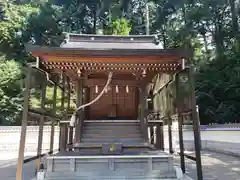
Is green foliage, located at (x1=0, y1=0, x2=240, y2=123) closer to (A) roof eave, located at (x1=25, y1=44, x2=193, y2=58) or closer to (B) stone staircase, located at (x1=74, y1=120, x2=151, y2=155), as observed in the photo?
(B) stone staircase, located at (x1=74, y1=120, x2=151, y2=155)

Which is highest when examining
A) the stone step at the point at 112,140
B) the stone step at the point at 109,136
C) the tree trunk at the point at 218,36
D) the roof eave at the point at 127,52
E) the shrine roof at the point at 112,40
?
the tree trunk at the point at 218,36

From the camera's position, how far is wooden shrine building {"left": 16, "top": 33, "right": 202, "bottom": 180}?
662 cm

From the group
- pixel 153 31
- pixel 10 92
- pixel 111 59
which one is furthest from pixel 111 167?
pixel 153 31

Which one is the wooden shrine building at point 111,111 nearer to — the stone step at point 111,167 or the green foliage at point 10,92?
the stone step at point 111,167

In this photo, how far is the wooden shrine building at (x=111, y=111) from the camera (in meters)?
6.62

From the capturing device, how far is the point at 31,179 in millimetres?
6664

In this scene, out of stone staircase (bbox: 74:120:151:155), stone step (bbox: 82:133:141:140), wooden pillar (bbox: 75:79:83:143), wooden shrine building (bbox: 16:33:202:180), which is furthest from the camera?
stone step (bbox: 82:133:141:140)

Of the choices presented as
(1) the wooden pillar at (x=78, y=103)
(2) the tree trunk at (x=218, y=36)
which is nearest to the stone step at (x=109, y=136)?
(1) the wooden pillar at (x=78, y=103)

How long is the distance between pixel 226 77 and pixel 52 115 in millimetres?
14033

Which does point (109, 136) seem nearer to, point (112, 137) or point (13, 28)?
point (112, 137)

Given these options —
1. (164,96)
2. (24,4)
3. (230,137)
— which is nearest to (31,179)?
(164,96)

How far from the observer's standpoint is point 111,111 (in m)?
9.89

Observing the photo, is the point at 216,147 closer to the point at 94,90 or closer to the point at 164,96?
the point at 164,96

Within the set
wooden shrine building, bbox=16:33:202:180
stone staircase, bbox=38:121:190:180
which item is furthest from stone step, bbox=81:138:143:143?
stone staircase, bbox=38:121:190:180
